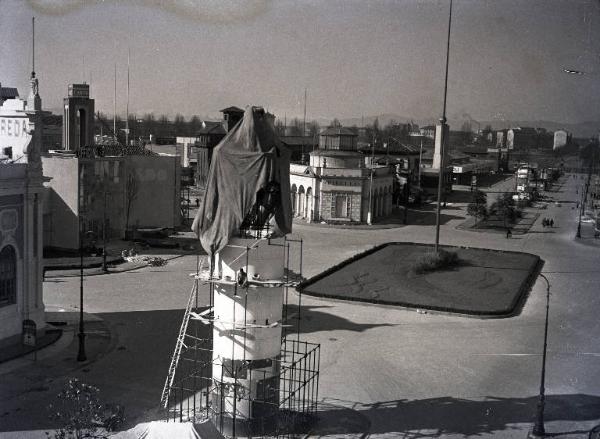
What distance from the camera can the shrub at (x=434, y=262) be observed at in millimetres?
48031

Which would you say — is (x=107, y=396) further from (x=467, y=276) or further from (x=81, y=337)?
(x=467, y=276)

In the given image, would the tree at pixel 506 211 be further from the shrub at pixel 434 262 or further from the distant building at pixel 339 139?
the shrub at pixel 434 262

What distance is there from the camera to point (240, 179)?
71.8ft

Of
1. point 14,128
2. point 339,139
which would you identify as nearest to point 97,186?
point 14,128

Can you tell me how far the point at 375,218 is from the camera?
7594 cm

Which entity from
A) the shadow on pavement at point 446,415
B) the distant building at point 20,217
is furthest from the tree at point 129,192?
the shadow on pavement at point 446,415

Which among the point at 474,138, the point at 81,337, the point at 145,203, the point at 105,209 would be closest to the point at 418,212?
the point at 474,138

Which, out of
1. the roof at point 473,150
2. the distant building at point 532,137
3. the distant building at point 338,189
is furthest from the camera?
the roof at point 473,150

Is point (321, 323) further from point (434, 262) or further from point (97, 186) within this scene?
point (97, 186)

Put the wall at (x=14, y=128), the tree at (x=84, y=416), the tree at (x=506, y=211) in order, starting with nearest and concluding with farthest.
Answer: the tree at (x=84, y=416), the wall at (x=14, y=128), the tree at (x=506, y=211)

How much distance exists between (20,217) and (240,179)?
42.1ft

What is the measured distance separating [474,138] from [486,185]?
19869 millimetres

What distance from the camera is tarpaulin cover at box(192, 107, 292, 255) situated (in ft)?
71.4

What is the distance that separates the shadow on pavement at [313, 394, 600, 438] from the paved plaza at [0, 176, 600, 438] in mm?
44
